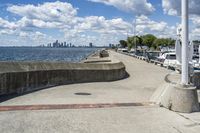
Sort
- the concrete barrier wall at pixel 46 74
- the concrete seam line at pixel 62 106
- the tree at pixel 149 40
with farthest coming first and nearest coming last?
1. the tree at pixel 149 40
2. the concrete barrier wall at pixel 46 74
3. the concrete seam line at pixel 62 106

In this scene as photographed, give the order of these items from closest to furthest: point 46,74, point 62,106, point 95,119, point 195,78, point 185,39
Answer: point 95,119 < point 185,39 < point 62,106 < point 195,78 < point 46,74

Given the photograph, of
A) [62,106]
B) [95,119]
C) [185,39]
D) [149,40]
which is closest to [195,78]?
[185,39]

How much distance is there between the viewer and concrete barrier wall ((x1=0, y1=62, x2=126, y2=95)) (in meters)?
11.4

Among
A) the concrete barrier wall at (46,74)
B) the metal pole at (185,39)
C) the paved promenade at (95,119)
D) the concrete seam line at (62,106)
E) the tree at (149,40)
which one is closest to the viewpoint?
the paved promenade at (95,119)

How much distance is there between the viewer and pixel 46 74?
1374 centimetres

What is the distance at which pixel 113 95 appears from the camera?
39.5 feet

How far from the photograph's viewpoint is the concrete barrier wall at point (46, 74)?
1141 cm

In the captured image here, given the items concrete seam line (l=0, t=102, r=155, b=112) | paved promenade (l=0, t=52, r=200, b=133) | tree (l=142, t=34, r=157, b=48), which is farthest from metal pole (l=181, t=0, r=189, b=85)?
tree (l=142, t=34, r=157, b=48)

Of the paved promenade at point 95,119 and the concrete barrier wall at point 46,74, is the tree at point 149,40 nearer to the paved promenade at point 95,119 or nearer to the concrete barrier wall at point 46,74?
the concrete barrier wall at point 46,74

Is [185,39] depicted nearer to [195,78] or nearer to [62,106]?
[62,106]

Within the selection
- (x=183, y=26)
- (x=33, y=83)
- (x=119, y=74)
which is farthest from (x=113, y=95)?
(x=119, y=74)

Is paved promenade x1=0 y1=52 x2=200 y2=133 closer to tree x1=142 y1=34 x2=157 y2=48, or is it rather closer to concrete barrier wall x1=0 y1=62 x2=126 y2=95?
concrete barrier wall x1=0 y1=62 x2=126 y2=95

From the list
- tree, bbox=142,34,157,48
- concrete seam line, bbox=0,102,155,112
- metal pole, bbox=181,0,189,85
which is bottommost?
concrete seam line, bbox=0,102,155,112

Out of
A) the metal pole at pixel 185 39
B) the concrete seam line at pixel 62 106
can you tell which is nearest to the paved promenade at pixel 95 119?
the concrete seam line at pixel 62 106
